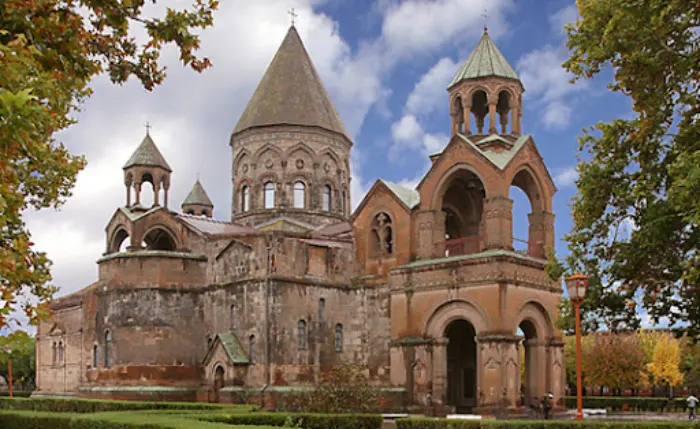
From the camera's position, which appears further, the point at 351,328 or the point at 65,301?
the point at 65,301

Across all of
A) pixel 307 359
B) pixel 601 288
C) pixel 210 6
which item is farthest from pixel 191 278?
pixel 210 6

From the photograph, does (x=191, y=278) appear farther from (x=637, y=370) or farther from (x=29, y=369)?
(x=29, y=369)

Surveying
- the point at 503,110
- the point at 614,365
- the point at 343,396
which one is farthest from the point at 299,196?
the point at 614,365

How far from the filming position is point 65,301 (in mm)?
40188

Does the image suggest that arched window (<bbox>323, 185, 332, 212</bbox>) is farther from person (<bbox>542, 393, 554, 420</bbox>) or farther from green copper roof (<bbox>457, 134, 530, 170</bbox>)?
person (<bbox>542, 393, 554, 420</bbox>)

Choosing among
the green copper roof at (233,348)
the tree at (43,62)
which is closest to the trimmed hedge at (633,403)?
the green copper roof at (233,348)

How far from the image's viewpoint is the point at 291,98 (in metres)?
38.1

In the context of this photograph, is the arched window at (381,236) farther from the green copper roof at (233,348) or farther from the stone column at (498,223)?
the green copper roof at (233,348)

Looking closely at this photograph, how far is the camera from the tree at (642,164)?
13.7 meters

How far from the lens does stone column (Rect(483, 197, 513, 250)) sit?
2727cm

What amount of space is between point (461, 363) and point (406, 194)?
722 cm

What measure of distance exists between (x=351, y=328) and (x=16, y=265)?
24069 millimetres

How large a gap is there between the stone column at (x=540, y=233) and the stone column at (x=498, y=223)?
7.29 ft

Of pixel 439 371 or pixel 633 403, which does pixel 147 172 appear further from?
pixel 633 403
